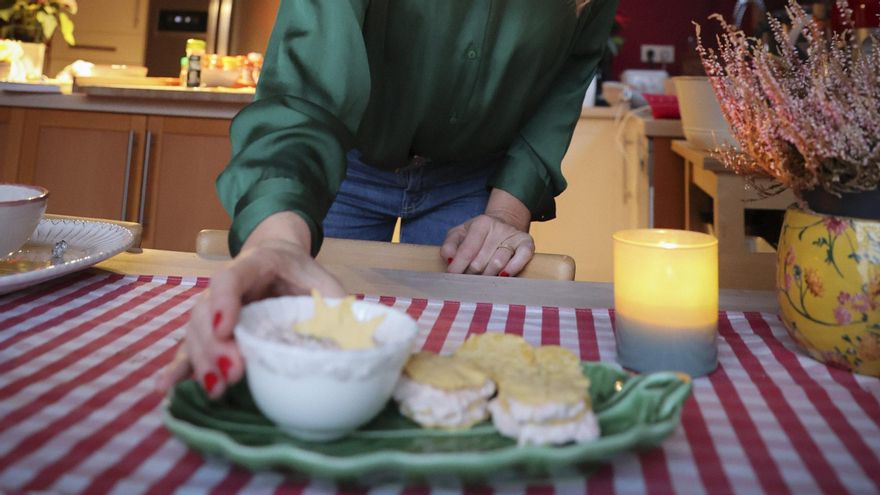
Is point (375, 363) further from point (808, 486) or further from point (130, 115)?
point (130, 115)

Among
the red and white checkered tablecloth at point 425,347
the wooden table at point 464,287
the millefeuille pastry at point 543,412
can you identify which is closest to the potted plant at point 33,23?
the wooden table at point 464,287

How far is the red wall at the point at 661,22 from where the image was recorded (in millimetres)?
4633

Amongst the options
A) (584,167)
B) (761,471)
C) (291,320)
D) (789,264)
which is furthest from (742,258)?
(584,167)

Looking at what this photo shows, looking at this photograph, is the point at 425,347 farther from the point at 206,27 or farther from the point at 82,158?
the point at 206,27

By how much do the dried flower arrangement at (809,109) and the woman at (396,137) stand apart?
0.37m

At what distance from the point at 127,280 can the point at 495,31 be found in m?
0.58

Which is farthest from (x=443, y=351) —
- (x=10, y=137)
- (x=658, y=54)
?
(x=658, y=54)

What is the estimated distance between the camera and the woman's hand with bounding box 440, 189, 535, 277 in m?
0.99

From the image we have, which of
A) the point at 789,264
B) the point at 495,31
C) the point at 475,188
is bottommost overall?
the point at 789,264

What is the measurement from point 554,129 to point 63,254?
0.73m

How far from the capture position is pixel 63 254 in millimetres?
840

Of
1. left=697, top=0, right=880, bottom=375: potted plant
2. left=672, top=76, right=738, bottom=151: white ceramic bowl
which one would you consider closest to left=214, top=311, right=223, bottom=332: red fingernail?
left=697, top=0, right=880, bottom=375: potted plant

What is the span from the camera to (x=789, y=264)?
0.65m

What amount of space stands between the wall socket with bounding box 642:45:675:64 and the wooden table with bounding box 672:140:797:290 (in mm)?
2409
